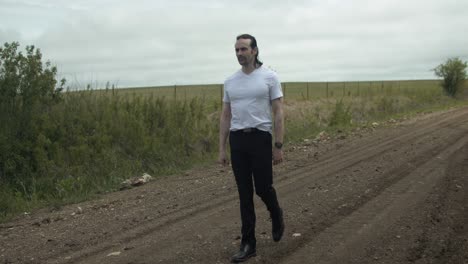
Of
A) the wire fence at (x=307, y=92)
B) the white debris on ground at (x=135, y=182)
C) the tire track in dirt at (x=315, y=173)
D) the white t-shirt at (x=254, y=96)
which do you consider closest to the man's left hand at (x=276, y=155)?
the white t-shirt at (x=254, y=96)

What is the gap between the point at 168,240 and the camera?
21.0 feet

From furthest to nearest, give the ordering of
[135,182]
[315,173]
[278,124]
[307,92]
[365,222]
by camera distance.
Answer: [307,92] → [135,182] → [315,173] → [365,222] → [278,124]

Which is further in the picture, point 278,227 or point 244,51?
point 278,227

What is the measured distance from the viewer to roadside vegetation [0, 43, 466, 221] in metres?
11.3

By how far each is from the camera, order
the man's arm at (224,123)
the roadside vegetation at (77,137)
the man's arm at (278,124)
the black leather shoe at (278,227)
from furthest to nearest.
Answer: the roadside vegetation at (77,137) → the black leather shoe at (278,227) → the man's arm at (224,123) → the man's arm at (278,124)

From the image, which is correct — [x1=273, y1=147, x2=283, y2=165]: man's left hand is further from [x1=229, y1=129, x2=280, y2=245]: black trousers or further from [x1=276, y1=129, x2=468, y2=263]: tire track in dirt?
[x1=276, y1=129, x2=468, y2=263]: tire track in dirt

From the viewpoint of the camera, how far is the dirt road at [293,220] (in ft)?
18.7

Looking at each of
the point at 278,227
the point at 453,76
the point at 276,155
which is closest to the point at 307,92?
the point at 453,76

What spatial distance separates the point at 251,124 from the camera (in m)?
5.36

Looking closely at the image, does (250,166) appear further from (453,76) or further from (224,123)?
(453,76)

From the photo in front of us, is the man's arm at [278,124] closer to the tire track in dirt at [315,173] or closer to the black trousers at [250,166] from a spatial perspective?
the black trousers at [250,166]

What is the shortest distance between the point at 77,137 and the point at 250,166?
8218 millimetres

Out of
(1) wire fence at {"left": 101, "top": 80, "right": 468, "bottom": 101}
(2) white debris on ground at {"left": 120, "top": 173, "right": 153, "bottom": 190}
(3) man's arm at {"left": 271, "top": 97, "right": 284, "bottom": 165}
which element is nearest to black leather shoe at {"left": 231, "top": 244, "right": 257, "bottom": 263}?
(3) man's arm at {"left": 271, "top": 97, "right": 284, "bottom": 165}

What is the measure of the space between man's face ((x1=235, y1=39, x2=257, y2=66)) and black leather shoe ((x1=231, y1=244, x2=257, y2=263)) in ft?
6.37
